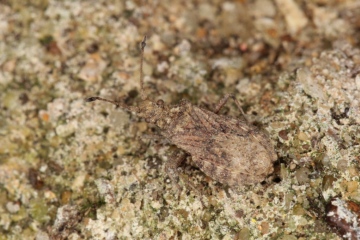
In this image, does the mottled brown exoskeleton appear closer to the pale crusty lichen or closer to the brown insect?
the pale crusty lichen

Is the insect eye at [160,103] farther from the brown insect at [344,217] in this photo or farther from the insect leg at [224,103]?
the brown insect at [344,217]

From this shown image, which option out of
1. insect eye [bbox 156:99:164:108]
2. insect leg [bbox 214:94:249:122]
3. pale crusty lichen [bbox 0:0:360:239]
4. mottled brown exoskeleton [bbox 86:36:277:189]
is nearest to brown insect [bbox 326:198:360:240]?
pale crusty lichen [bbox 0:0:360:239]

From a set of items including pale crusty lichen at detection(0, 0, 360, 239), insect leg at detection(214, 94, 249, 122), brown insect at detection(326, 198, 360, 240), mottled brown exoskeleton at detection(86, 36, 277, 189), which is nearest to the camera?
brown insect at detection(326, 198, 360, 240)

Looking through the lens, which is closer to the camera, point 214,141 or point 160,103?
point 214,141

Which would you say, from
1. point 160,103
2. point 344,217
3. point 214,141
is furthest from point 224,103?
point 344,217

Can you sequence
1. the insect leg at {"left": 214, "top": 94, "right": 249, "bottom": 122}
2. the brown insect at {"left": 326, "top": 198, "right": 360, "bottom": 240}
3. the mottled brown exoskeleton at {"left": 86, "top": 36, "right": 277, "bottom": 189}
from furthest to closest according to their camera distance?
1. the insect leg at {"left": 214, "top": 94, "right": 249, "bottom": 122}
2. the mottled brown exoskeleton at {"left": 86, "top": 36, "right": 277, "bottom": 189}
3. the brown insect at {"left": 326, "top": 198, "right": 360, "bottom": 240}

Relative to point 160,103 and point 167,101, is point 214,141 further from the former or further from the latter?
point 167,101

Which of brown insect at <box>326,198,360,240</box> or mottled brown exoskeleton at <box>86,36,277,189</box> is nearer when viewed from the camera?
brown insect at <box>326,198,360,240</box>

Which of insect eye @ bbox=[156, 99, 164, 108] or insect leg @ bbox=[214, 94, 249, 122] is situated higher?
insect leg @ bbox=[214, 94, 249, 122]
